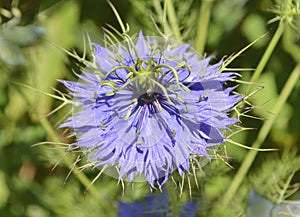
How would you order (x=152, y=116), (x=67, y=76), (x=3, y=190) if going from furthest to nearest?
(x=67, y=76), (x=3, y=190), (x=152, y=116)

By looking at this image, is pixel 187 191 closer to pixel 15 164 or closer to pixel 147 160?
pixel 147 160

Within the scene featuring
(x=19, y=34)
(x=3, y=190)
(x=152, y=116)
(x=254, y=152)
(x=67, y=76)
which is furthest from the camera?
(x=67, y=76)

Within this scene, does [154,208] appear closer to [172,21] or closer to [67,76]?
[172,21]

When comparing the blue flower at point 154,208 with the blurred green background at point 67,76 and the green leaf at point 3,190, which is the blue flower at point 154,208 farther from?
the green leaf at point 3,190

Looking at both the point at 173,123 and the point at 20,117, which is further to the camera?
the point at 20,117

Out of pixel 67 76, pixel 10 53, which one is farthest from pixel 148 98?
pixel 67 76

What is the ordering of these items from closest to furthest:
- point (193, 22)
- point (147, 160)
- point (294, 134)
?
point (147, 160)
point (193, 22)
point (294, 134)

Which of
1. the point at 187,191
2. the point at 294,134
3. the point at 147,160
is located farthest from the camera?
the point at 294,134

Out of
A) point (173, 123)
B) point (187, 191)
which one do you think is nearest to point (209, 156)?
point (173, 123)
